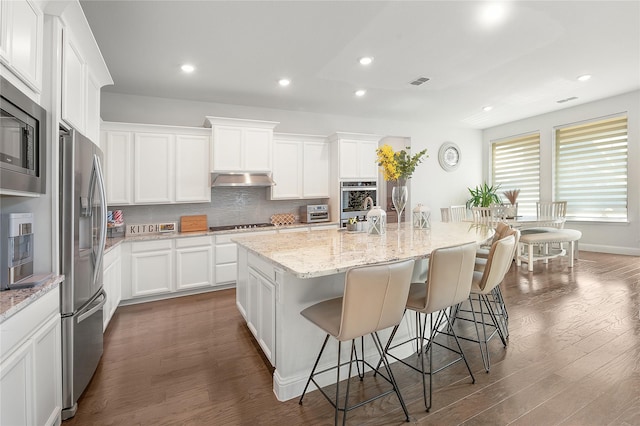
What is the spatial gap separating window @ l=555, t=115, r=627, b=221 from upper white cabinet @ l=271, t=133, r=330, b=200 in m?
4.95

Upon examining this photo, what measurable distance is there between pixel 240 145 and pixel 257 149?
0.25 m

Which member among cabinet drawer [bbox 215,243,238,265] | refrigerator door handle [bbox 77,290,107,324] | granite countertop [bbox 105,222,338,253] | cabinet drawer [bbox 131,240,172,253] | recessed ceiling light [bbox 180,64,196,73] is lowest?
refrigerator door handle [bbox 77,290,107,324]

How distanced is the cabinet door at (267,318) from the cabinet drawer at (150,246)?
210 centimetres

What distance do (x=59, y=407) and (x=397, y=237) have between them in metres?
2.45

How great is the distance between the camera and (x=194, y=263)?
407 cm

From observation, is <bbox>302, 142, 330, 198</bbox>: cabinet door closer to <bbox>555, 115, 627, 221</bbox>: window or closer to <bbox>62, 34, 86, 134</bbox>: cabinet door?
<bbox>62, 34, 86, 134</bbox>: cabinet door

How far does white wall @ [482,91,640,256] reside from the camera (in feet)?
17.9

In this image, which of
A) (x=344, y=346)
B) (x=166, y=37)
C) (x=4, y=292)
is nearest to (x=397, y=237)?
(x=344, y=346)

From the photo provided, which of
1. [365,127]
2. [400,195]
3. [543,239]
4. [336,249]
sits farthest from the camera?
[365,127]

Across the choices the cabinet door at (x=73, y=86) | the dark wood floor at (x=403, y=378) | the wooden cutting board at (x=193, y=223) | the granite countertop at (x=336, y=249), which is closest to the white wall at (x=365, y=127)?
the wooden cutting board at (x=193, y=223)

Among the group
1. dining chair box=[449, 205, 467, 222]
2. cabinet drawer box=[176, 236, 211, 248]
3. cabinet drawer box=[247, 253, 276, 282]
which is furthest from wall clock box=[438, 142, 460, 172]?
cabinet drawer box=[247, 253, 276, 282]

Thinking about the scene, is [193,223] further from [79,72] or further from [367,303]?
[367,303]

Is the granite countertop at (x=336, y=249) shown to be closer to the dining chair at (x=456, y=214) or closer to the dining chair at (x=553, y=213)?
the dining chair at (x=553, y=213)

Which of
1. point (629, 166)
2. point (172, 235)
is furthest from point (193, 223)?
point (629, 166)
